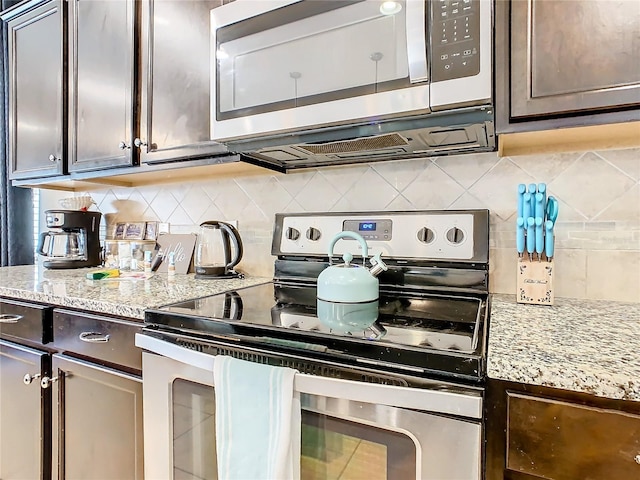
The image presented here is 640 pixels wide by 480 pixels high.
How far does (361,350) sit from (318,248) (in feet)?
2.31

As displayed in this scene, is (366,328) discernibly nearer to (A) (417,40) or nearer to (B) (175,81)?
(A) (417,40)

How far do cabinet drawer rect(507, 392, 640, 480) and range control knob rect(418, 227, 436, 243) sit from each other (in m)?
0.64

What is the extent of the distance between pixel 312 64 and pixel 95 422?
1.20 metres

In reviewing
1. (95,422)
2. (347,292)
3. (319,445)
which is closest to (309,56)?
(347,292)

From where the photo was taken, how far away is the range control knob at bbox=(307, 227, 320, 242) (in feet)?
4.46

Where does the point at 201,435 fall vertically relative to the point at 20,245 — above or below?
below

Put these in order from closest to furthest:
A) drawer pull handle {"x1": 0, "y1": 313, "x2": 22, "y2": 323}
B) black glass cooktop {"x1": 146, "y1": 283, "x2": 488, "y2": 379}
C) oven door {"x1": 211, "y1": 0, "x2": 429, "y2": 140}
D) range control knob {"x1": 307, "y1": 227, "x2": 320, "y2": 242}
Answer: black glass cooktop {"x1": 146, "y1": 283, "x2": 488, "y2": 379} → oven door {"x1": 211, "y1": 0, "x2": 429, "y2": 140} → drawer pull handle {"x1": 0, "y1": 313, "x2": 22, "y2": 323} → range control knob {"x1": 307, "y1": 227, "x2": 320, "y2": 242}

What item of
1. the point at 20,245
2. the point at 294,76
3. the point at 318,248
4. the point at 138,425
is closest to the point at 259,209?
the point at 318,248

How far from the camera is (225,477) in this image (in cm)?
76

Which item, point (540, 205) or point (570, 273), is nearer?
point (540, 205)

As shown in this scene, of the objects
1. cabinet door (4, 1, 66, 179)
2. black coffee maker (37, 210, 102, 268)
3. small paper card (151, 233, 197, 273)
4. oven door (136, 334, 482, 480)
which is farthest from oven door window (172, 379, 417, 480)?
cabinet door (4, 1, 66, 179)

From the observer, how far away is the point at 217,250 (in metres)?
1.55

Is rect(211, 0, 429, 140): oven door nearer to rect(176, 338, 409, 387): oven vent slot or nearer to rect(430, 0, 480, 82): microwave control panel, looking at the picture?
rect(430, 0, 480, 82): microwave control panel

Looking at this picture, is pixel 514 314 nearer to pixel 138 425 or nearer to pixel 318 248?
pixel 318 248
